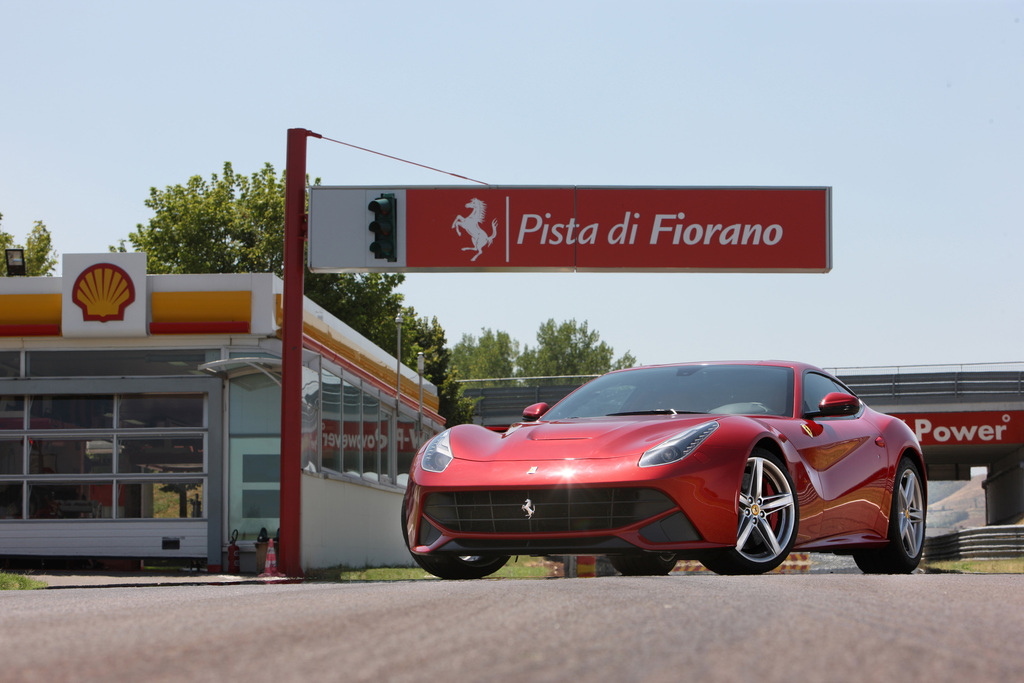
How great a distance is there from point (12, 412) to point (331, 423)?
16.7 ft

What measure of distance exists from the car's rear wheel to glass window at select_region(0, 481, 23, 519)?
621 inches

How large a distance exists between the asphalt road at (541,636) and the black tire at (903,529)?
323cm

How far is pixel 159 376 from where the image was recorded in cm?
1978

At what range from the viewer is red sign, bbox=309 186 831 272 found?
1684 centimetres

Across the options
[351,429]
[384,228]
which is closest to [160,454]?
[351,429]

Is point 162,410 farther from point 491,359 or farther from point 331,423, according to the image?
point 491,359

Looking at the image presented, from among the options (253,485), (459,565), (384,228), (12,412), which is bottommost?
(253,485)

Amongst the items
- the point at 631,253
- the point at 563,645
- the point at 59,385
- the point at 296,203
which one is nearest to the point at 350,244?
the point at 296,203

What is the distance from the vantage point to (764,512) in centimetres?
695

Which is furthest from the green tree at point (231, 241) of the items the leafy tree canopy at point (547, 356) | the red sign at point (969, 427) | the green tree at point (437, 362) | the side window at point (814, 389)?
the leafy tree canopy at point (547, 356)

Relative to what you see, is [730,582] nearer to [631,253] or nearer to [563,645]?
[563,645]

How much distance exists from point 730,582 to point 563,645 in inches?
103

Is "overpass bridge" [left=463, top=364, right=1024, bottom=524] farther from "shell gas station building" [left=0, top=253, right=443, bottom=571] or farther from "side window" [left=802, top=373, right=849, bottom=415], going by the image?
"side window" [left=802, top=373, right=849, bottom=415]

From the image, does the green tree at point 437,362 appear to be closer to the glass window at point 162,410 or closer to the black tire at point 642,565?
A: the glass window at point 162,410
